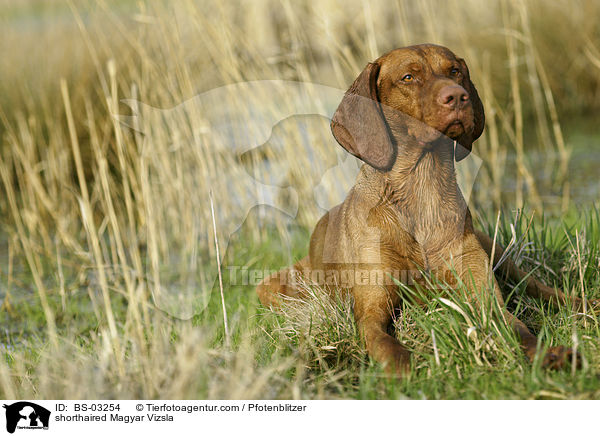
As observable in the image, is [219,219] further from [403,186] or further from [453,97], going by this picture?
[453,97]

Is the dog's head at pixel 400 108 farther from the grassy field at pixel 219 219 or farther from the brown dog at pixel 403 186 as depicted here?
the grassy field at pixel 219 219

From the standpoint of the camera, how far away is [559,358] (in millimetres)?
2424

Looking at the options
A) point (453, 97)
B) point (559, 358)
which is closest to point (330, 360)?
point (559, 358)

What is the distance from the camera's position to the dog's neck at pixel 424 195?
2.99 meters

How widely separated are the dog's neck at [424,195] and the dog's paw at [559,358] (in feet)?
2.38

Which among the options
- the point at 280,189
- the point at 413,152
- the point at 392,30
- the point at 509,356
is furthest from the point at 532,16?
the point at 509,356

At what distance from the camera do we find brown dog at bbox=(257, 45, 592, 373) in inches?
113

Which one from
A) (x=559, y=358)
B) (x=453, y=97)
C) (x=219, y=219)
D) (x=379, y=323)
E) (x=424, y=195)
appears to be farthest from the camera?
(x=219, y=219)

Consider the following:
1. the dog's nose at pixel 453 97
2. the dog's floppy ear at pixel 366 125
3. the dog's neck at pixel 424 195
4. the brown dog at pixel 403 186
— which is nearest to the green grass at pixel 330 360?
the brown dog at pixel 403 186

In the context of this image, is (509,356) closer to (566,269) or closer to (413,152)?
(413,152)
